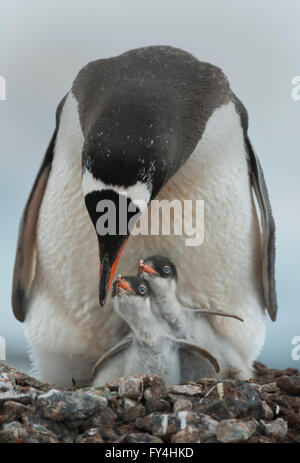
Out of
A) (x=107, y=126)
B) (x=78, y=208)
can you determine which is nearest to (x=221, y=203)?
(x=78, y=208)

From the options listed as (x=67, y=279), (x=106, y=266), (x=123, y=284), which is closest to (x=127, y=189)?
(x=106, y=266)

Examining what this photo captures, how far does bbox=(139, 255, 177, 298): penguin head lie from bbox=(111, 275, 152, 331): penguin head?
1.1 inches

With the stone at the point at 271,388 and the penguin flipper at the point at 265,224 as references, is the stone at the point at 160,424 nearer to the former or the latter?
the stone at the point at 271,388

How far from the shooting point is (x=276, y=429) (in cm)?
109

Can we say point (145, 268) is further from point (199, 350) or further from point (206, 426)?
point (206, 426)

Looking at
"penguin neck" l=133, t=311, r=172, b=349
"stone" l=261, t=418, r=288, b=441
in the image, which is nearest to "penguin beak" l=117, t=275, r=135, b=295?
"penguin neck" l=133, t=311, r=172, b=349

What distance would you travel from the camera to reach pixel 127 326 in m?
1.75

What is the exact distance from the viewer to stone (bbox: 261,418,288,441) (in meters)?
1.08

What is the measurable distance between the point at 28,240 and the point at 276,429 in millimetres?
1059

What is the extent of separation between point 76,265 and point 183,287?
12.4 inches

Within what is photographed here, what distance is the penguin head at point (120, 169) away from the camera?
122cm

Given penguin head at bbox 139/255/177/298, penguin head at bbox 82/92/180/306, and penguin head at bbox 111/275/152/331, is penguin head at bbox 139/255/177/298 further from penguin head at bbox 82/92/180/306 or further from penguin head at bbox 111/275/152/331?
penguin head at bbox 82/92/180/306

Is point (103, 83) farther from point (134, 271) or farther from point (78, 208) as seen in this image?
point (134, 271)

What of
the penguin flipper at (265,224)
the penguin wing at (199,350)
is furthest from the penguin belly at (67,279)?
the penguin flipper at (265,224)
